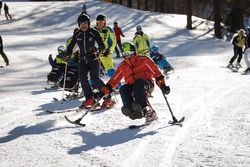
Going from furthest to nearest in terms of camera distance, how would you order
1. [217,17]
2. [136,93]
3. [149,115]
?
[217,17], [149,115], [136,93]

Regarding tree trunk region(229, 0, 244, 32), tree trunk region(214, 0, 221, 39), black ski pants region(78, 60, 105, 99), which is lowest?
tree trunk region(229, 0, 244, 32)

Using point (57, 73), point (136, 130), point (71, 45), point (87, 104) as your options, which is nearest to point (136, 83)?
point (136, 130)

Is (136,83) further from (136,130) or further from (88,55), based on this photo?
(88,55)

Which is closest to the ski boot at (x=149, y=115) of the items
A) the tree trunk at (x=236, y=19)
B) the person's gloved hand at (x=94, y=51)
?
the person's gloved hand at (x=94, y=51)

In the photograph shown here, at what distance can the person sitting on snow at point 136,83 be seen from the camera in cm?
777

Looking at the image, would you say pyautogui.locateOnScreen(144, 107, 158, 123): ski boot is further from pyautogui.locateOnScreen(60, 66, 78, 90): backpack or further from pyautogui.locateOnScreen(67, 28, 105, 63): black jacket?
pyautogui.locateOnScreen(60, 66, 78, 90): backpack

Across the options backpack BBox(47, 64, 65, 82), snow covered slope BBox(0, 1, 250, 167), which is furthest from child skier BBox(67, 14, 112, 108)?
backpack BBox(47, 64, 65, 82)

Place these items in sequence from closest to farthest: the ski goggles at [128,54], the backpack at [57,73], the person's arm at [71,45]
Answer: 1. the ski goggles at [128,54]
2. the person's arm at [71,45]
3. the backpack at [57,73]

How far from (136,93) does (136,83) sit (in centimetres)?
18

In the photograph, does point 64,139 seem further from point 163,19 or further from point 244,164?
point 163,19

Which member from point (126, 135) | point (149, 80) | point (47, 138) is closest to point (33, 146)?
point (47, 138)

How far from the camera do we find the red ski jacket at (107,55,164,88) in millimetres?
8008

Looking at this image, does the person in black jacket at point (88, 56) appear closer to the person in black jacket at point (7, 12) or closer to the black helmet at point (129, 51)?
the black helmet at point (129, 51)

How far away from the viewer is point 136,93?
7.80m
